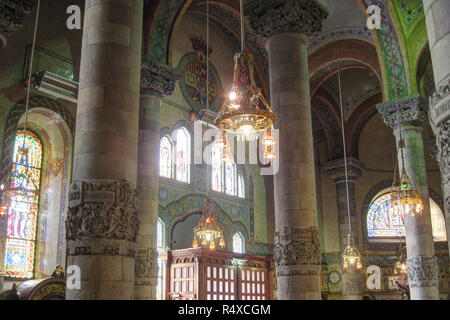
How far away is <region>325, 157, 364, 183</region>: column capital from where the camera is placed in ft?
72.5

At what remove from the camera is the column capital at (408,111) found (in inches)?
522

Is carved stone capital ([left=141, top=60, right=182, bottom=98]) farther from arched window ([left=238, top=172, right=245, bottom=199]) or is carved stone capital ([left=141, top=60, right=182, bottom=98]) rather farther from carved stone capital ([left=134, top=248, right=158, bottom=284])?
arched window ([left=238, top=172, right=245, bottom=199])

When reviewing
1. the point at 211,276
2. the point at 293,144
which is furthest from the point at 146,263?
the point at 211,276

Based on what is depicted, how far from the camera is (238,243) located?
1784 centimetres

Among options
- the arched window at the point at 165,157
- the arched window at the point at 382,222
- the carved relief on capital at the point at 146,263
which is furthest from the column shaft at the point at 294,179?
the arched window at the point at 382,222

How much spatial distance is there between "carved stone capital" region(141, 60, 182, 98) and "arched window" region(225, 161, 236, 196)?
681cm

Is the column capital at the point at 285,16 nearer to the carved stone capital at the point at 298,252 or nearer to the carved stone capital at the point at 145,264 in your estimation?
the carved stone capital at the point at 298,252

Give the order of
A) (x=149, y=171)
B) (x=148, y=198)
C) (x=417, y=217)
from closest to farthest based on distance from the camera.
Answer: (x=148, y=198), (x=149, y=171), (x=417, y=217)

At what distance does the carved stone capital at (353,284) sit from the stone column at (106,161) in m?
16.2

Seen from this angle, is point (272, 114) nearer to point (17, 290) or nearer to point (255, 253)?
point (17, 290)

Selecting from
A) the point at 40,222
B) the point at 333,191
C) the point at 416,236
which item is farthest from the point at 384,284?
the point at 40,222

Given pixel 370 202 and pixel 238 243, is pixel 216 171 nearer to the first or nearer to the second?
pixel 238 243

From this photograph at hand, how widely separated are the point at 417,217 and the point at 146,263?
6.78m

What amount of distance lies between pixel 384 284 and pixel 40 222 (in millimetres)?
14796
